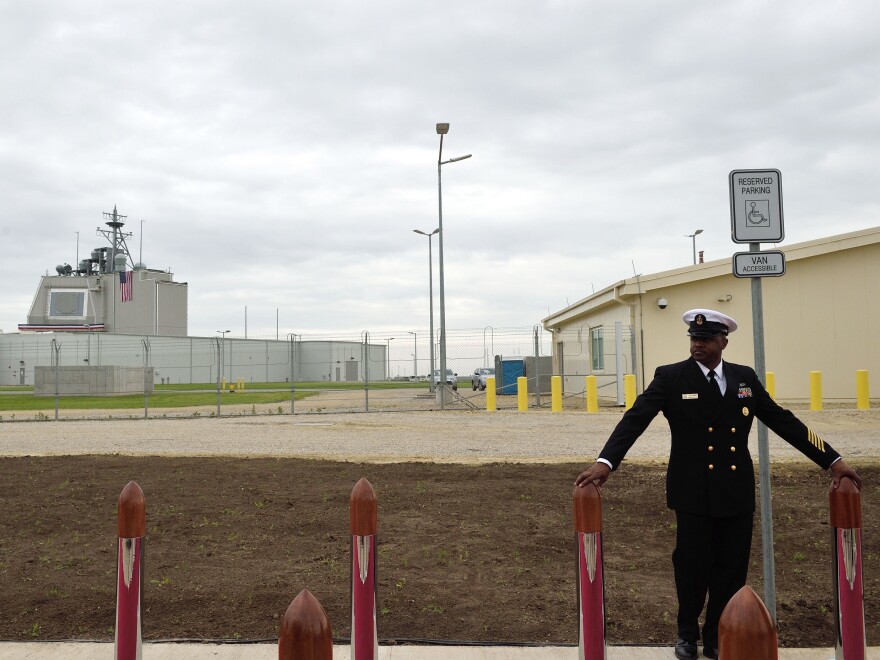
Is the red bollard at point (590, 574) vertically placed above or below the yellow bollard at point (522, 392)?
below

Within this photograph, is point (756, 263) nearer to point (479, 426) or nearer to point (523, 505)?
point (523, 505)

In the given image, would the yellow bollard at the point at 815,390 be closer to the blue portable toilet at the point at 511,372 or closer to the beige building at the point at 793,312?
the beige building at the point at 793,312

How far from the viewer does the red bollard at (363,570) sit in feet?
11.0

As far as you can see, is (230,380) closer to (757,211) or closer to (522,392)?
(522,392)

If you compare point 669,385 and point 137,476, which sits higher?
point 669,385

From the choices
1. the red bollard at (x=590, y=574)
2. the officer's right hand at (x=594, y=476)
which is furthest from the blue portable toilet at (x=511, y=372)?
the red bollard at (x=590, y=574)

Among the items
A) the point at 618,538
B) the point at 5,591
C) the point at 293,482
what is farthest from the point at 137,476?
the point at 618,538

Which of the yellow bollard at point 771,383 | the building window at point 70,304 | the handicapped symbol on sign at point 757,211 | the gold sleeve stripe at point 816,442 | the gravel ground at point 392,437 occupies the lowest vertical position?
the gravel ground at point 392,437

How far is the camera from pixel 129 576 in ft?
11.3

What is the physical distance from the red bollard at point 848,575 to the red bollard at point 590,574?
→ 1173 mm

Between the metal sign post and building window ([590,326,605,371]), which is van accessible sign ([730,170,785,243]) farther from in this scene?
building window ([590,326,605,371])

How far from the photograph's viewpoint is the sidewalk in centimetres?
396

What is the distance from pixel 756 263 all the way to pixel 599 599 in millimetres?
2218

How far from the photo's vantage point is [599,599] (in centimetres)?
309
